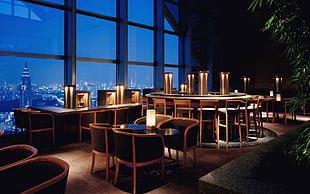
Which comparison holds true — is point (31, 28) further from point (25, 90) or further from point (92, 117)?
point (92, 117)

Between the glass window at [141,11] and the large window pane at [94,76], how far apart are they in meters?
2.00

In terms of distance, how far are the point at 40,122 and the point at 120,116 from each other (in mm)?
1502

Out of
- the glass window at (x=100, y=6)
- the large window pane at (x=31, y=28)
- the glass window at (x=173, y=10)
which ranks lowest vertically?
the large window pane at (x=31, y=28)

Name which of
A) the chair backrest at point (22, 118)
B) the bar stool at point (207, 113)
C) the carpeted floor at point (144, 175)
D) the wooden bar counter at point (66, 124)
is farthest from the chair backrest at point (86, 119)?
the bar stool at point (207, 113)

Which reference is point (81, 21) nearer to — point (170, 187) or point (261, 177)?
point (170, 187)

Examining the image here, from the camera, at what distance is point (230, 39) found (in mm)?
11781

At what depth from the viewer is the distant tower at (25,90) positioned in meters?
5.52

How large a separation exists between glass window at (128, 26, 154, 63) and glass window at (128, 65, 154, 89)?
308 mm

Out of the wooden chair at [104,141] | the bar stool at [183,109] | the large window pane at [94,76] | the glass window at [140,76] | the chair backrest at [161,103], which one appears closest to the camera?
the wooden chair at [104,141]

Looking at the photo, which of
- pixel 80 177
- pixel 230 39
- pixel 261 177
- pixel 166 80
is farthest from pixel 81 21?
pixel 230 39

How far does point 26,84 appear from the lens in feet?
18.3

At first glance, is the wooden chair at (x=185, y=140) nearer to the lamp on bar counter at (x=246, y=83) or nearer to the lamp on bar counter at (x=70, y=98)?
the lamp on bar counter at (x=70, y=98)

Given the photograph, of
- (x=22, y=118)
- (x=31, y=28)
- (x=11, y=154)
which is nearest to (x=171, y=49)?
(x=31, y=28)

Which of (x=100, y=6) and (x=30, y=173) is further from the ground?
(x=100, y=6)
